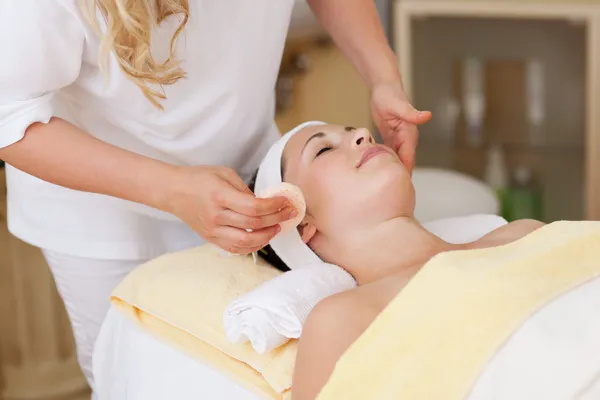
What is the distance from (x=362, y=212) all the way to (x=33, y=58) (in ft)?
1.73

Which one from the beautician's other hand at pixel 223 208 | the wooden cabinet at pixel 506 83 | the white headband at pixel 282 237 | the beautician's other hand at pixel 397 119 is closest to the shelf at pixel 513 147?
the wooden cabinet at pixel 506 83

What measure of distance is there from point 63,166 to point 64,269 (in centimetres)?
34

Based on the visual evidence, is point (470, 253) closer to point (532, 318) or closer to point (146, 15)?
point (532, 318)

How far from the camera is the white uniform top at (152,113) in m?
1.24

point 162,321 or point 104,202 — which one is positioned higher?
point 104,202

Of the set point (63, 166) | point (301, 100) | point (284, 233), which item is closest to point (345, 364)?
point (284, 233)

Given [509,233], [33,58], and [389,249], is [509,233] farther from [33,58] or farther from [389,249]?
[33,58]

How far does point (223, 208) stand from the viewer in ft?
3.74

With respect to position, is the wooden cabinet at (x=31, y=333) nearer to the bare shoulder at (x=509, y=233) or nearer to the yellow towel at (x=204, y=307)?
the yellow towel at (x=204, y=307)

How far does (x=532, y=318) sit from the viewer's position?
1.02 meters

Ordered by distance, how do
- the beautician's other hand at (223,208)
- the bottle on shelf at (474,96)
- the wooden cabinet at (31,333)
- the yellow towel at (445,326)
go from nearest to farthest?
1. the yellow towel at (445,326)
2. the beautician's other hand at (223,208)
3. the wooden cabinet at (31,333)
4. the bottle on shelf at (474,96)

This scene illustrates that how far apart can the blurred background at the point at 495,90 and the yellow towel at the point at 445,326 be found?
1550mm

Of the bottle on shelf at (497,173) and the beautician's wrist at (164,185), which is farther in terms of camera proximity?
the bottle on shelf at (497,173)

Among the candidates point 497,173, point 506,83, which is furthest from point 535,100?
point 497,173
